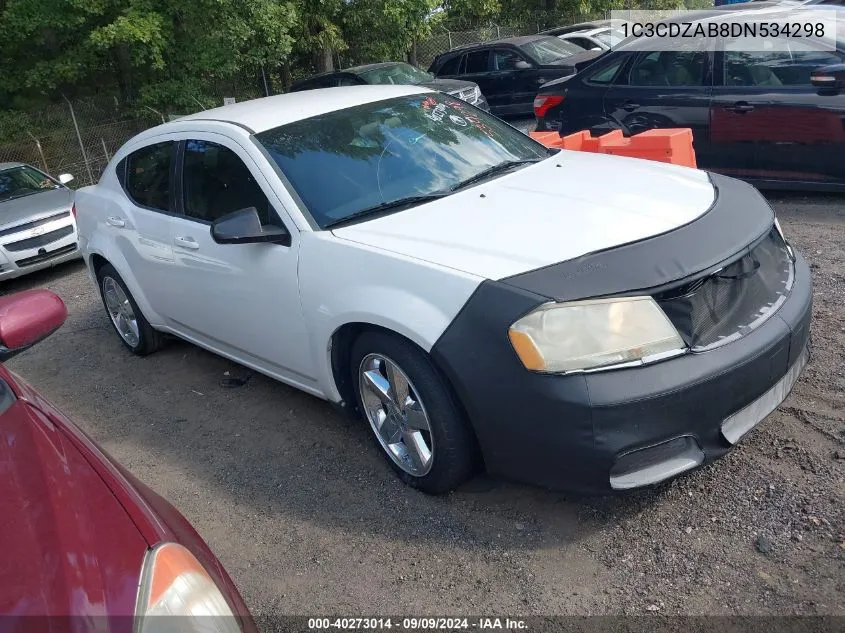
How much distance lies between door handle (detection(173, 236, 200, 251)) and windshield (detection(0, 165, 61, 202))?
6508 millimetres

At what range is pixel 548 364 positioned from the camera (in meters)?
2.84

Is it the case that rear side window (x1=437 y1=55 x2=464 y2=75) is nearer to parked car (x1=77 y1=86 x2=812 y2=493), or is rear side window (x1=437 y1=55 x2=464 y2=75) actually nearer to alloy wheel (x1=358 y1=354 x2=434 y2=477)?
parked car (x1=77 y1=86 x2=812 y2=493)

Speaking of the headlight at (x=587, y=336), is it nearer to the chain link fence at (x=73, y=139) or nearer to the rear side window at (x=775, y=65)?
the rear side window at (x=775, y=65)

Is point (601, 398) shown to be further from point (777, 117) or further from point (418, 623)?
point (777, 117)

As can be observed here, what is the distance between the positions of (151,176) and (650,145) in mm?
3689

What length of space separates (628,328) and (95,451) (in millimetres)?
1816

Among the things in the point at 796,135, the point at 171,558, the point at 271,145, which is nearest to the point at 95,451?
the point at 171,558

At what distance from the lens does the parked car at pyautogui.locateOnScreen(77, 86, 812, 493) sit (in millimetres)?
2867

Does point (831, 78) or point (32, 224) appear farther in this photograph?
point (32, 224)

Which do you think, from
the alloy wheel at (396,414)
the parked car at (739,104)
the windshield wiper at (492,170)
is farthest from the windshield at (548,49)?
the alloy wheel at (396,414)

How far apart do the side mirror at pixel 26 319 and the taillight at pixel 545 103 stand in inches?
243

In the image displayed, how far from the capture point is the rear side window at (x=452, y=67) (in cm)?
1596

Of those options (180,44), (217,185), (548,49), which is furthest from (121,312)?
(180,44)

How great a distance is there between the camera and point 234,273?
414 cm
